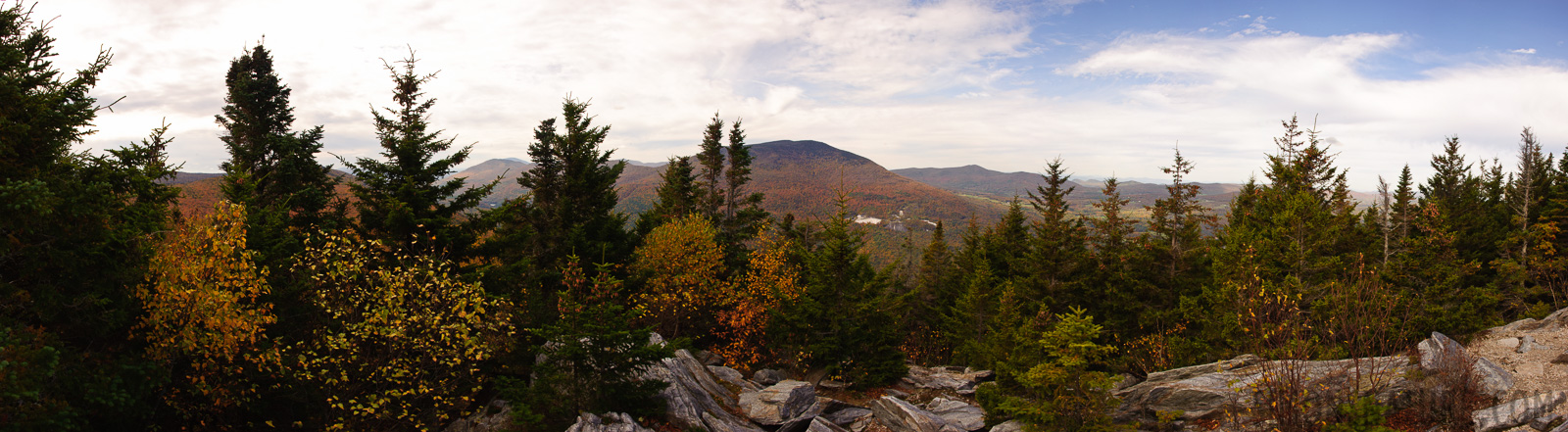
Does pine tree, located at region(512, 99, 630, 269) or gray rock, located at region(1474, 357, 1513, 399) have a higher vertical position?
pine tree, located at region(512, 99, 630, 269)

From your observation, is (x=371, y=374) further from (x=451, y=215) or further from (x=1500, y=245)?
(x=1500, y=245)

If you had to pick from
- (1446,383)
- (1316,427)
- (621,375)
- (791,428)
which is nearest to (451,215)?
(621,375)

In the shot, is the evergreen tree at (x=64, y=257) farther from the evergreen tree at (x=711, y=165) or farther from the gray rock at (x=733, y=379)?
the evergreen tree at (x=711, y=165)

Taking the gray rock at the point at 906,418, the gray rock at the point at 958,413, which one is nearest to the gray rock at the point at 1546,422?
the gray rock at the point at 958,413

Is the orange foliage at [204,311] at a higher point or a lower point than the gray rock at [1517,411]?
higher

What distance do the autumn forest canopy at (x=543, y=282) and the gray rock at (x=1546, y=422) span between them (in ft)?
9.24

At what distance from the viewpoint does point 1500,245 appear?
1241 inches

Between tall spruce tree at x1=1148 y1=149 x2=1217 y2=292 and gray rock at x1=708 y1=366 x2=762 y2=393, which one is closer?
gray rock at x1=708 y1=366 x2=762 y2=393

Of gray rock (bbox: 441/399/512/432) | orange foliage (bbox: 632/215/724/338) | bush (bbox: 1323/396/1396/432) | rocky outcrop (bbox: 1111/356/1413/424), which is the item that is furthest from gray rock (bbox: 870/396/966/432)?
gray rock (bbox: 441/399/512/432)

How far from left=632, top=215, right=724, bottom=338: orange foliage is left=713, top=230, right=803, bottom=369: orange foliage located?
1460 millimetres

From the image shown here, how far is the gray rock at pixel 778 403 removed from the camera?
59.2 feet

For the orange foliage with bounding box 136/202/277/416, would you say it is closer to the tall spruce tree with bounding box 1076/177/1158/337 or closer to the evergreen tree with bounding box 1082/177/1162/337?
the evergreen tree with bounding box 1082/177/1162/337

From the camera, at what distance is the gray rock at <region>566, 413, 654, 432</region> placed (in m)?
12.7

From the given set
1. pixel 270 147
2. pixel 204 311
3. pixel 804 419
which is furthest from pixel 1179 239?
pixel 270 147
